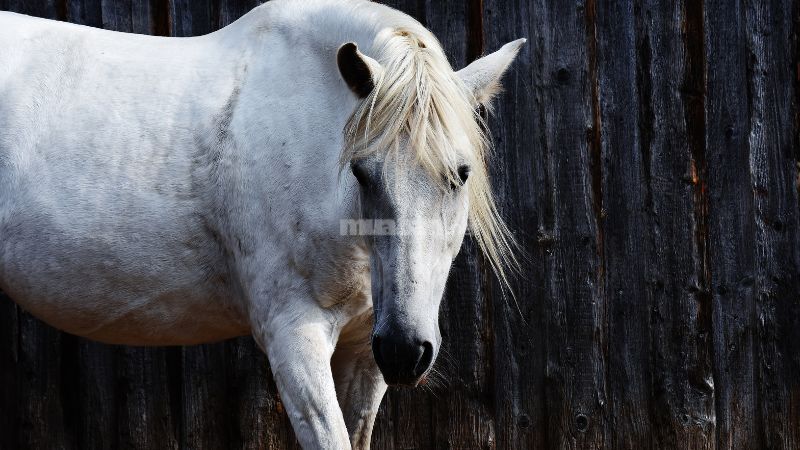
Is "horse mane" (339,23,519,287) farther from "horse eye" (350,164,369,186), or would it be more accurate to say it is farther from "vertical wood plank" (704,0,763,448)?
"vertical wood plank" (704,0,763,448)

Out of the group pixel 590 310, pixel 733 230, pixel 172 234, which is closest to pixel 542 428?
pixel 590 310

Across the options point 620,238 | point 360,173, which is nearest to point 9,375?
point 360,173

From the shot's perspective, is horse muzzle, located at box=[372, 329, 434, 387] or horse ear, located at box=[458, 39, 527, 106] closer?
horse muzzle, located at box=[372, 329, 434, 387]

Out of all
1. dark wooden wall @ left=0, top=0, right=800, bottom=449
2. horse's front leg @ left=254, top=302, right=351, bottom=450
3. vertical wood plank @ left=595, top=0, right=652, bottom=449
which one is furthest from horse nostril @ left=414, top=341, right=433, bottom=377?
vertical wood plank @ left=595, top=0, right=652, bottom=449

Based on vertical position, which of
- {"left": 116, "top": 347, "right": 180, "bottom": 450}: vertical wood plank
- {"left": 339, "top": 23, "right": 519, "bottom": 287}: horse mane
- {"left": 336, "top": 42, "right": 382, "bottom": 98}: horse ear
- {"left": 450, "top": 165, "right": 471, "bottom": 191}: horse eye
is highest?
{"left": 336, "top": 42, "right": 382, "bottom": 98}: horse ear

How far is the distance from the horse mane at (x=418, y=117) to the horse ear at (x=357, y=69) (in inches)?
1.1

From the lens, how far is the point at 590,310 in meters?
3.61

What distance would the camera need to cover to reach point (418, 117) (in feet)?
7.38

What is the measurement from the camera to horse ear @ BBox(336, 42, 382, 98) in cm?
228

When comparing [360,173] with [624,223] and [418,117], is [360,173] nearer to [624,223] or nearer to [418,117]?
[418,117]

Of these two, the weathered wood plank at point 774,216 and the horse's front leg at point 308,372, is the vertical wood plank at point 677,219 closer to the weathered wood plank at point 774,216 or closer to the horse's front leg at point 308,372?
the weathered wood plank at point 774,216

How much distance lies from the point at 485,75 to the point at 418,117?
0.36 meters

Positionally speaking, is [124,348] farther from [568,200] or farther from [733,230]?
[733,230]

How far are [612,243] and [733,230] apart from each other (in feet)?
1.56
